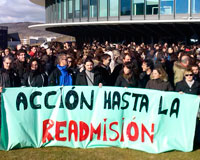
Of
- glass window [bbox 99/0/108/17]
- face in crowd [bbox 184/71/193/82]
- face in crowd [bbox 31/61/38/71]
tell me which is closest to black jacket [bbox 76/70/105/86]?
face in crowd [bbox 31/61/38/71]

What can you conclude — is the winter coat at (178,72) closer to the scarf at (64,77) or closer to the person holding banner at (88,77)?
the person holding banner at (88,77)

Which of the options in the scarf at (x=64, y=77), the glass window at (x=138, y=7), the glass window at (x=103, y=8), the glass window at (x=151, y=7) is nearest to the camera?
the scarf at (x=64, y=77)

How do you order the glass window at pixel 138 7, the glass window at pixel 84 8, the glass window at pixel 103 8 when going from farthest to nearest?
the glass window at pixel 84 8 → the glass window at pixel 103 8 → the glass window at pixel 138 7

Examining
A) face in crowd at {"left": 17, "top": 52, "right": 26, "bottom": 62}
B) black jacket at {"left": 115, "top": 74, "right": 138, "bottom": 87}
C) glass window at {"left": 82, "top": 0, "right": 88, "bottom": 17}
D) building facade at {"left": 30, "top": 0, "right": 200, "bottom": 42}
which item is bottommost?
black jacket at {"left": 115, "top": 74, "right": 138, "bottom": 87}

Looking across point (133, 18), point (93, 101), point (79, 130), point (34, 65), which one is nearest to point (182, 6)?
point (133, 18)

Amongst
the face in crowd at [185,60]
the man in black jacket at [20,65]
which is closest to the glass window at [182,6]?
the face in crowd at [185,60]

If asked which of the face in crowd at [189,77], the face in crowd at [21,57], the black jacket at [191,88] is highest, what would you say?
the face in crowd at [21,57]

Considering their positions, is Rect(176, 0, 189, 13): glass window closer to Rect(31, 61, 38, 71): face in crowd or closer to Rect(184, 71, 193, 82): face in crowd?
Rect(184, 71, 193, 82): face in crowd

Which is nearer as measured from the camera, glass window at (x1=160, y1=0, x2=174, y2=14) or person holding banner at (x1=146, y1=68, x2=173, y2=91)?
person holding banner at (x1=146, y1=68, x2=173, y2=91)

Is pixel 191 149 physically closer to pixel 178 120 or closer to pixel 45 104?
pixel 178 120

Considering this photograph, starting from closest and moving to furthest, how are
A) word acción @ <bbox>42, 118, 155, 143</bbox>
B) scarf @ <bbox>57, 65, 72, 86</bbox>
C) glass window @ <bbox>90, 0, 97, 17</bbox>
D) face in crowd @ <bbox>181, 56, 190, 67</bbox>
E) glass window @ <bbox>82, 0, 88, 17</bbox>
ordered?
word acción @ <bbox>42, 118, 155, 143</bbox>
scarf @ <bbox>57, 65, 72, 86</bbox>
face in crowd @ <bbox>181, 56, 190, 67</bbox>
glass window @ <bbox>90, 0, 97, 17</bbox>
glass window @ <bbox>82, 0, 88, 17</bbox>

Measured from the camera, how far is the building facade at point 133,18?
26.2 meters

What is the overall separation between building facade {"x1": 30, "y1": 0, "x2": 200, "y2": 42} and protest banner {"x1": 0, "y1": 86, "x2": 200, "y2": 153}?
64.7 ft

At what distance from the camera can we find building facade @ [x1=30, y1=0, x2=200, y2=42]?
26250 millimetres
